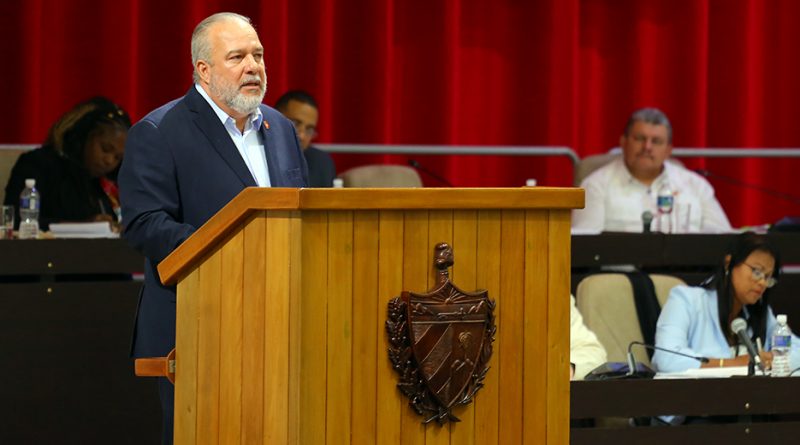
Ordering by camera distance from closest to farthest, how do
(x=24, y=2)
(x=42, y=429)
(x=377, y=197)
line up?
1. (x=377, y=197)
2. (x=42, y=429)
3. (x=24, y=2)

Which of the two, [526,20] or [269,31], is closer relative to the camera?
[269,31]

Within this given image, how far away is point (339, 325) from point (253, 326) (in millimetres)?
148

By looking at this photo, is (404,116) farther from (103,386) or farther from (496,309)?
(496,309)

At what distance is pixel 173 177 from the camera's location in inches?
113

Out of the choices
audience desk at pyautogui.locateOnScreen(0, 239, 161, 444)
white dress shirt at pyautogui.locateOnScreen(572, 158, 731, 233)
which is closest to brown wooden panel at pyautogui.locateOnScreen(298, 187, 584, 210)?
audience desk at pyautogui.locateOnScreen(0, 239, 161, 444)

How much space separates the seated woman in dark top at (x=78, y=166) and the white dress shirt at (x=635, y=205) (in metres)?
1.89

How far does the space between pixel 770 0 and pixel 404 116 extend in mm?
2208

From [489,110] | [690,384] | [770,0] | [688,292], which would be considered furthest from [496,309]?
[770,0]

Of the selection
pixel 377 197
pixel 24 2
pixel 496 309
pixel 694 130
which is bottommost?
pixel 496 309

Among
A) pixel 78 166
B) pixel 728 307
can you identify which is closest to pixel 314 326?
pixel 728 307

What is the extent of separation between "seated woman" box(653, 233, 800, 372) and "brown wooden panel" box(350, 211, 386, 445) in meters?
2.44

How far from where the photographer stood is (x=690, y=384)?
3.93 meters

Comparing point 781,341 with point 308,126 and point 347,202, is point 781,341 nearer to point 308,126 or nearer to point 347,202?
point 308,126

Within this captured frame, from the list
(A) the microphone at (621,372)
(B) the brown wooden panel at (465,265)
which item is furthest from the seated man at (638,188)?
→ (B) the brown wooden panel at (465,265)
